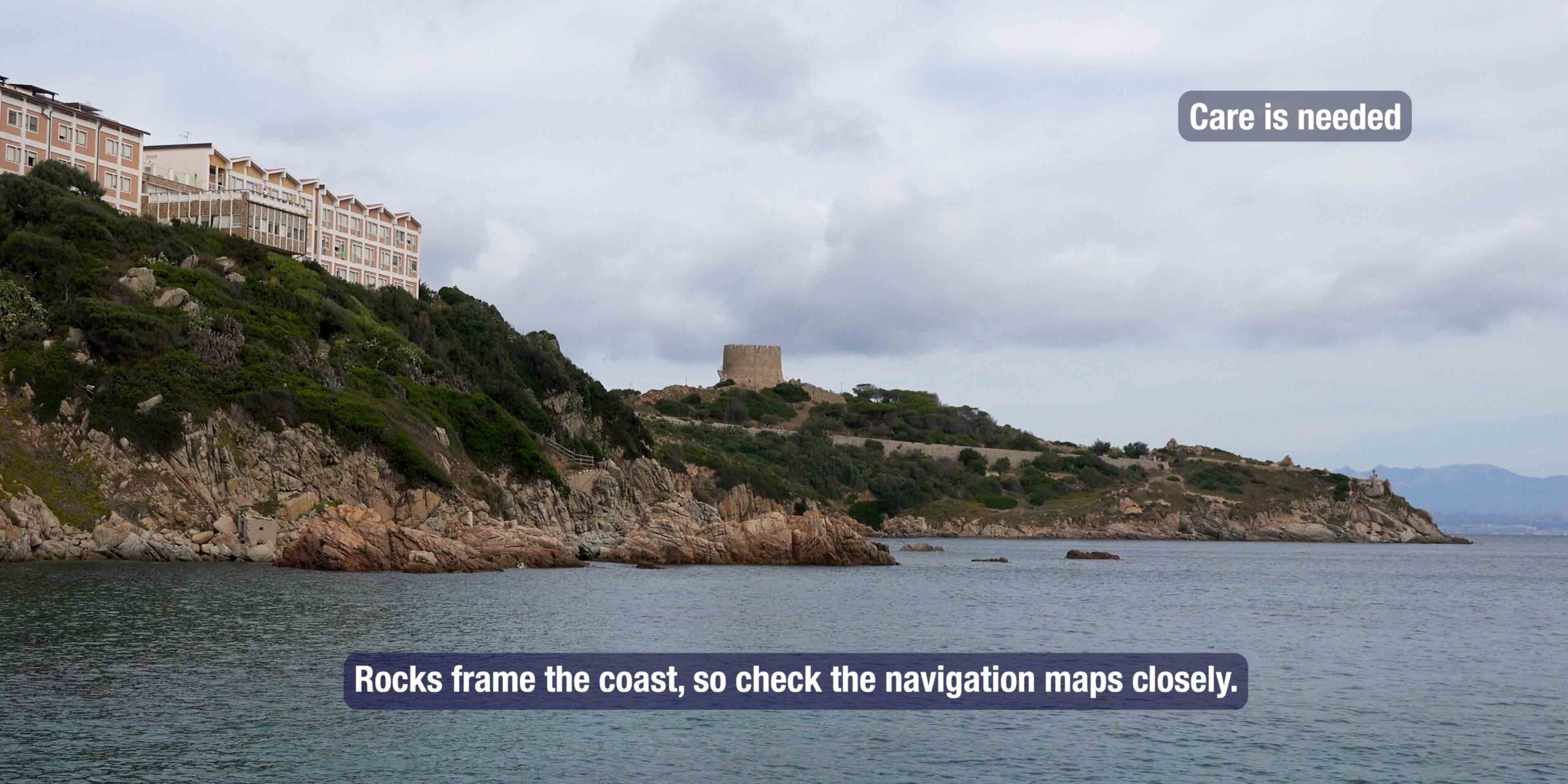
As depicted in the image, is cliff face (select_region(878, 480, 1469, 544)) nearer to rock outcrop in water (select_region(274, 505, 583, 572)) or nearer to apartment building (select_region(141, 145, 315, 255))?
apartment building (select_region(141, 145, 315, 255))

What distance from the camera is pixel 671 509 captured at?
3317 inches

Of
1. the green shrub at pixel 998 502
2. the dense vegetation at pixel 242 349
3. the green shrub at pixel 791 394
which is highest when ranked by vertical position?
the green shrub at pixel 791 394

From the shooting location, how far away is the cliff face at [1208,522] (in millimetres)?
144625

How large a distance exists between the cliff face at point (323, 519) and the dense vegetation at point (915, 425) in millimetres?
98821

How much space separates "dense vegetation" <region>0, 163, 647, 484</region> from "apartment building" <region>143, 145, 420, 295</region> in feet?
18.6

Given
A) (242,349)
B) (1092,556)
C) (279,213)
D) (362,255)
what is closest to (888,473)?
(1092,556)

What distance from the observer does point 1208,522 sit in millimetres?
149000

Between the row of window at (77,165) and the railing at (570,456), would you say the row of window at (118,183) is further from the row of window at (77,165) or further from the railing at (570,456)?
the railing at (570,456)

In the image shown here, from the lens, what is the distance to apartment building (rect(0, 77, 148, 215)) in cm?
8044

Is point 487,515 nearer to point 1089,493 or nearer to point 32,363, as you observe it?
point 32,363

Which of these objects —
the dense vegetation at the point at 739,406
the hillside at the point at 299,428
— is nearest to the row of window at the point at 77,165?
the hillside at the point at 299,428

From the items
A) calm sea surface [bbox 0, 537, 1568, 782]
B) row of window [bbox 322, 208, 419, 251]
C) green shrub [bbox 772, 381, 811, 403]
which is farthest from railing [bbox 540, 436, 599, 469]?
green shrub [bbox 772, 381, 811, 403]

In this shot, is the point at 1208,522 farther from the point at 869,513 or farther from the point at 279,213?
the point at 279,213

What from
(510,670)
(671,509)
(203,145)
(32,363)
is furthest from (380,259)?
(510,670)
